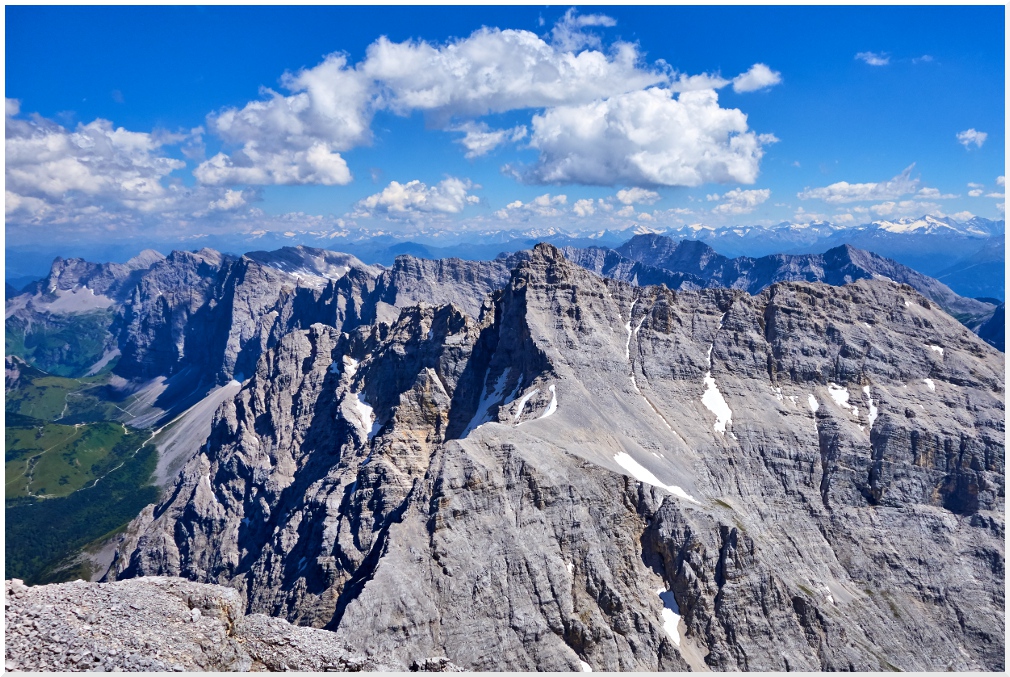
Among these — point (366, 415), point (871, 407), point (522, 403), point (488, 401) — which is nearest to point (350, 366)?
point (366, 415)

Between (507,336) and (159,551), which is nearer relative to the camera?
(507,336)

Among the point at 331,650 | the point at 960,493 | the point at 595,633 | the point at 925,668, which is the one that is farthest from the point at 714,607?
the point at 960,493

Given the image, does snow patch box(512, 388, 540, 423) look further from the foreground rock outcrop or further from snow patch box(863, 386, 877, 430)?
the foreground rock outcrop

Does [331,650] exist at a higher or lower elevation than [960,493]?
higher

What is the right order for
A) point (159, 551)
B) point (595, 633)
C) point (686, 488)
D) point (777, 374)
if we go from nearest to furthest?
point (595, 633)
point (686, 488)
point (777, 374)
point (159, 551)

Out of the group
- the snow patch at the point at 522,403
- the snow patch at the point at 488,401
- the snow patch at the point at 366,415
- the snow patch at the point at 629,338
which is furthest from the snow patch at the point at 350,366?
the snow patch at the point at 629,338

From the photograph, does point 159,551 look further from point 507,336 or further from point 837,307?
point 837,307
